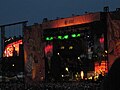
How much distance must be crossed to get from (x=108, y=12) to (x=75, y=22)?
258cm

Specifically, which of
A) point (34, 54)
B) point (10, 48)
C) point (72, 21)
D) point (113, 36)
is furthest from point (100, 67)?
point (10, 48)

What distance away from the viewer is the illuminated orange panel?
2042 cm

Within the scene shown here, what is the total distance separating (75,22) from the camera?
21.9 metres

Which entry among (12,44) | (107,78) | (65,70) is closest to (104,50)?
A: (65,70)

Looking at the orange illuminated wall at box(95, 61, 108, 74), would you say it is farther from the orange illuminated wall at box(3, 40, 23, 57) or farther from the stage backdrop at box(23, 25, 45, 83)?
the orange illuminated wall at box(3, 40, 23, 57)

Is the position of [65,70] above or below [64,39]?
below

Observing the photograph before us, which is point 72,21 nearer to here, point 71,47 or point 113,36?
point 71,47

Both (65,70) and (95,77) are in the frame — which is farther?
(65,70)

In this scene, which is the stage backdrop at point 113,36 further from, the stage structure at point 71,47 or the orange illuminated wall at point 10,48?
the orange illuminated wall at point 10,48

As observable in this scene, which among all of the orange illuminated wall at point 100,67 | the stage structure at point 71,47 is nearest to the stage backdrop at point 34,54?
the stage structure at point 71,47

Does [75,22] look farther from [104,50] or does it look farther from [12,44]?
[12,44]

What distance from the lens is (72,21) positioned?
72.7 feet

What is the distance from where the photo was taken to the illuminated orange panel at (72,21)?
804 inches

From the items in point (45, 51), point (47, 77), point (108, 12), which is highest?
point (108, 12)
